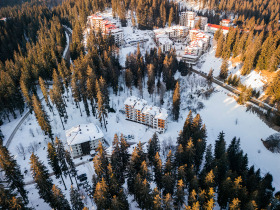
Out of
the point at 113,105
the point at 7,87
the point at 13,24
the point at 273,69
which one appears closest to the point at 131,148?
the point at 113,105

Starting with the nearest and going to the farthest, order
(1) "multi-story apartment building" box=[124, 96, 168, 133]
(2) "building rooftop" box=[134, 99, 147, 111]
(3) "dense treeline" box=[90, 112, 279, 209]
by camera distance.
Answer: (3) "dense treeline" box=[90, 112, 279, 209] → (1) "multi-story apartment building" box=[124, 96, 168, 133] → (2) "building rooftop" box=[134, 99, 147, 111]

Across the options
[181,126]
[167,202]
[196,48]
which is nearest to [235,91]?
[181,126]

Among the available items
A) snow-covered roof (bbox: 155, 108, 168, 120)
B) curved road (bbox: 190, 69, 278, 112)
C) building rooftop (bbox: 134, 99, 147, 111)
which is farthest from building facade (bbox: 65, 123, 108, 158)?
curved road (bbox: 190, 69, 278, 112)

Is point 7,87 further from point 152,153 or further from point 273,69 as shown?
point 273,69

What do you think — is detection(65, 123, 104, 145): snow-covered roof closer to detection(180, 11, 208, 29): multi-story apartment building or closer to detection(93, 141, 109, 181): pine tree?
detection(93, 141, 109, 181): pine tree

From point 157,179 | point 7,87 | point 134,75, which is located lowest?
point 157,179

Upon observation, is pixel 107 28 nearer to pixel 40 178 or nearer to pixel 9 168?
pixel 9 168
